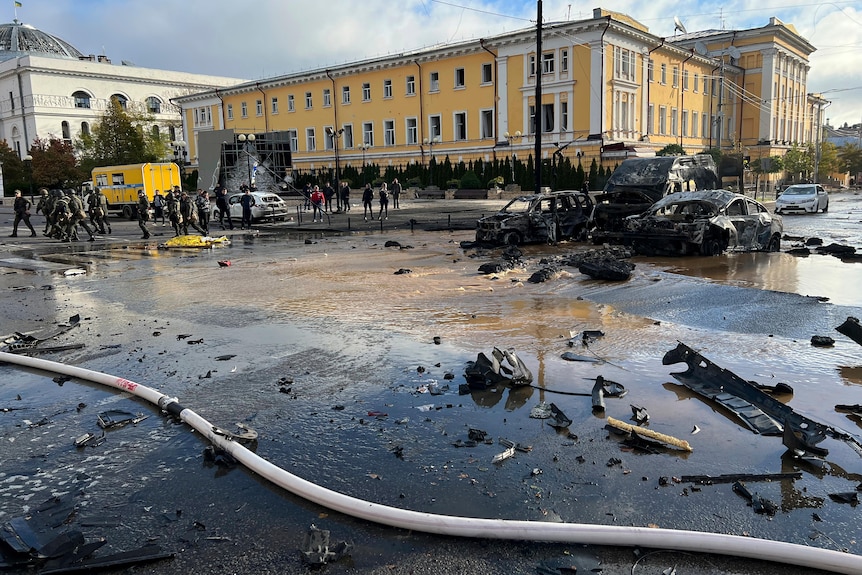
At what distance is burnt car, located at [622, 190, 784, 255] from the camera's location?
612 inches

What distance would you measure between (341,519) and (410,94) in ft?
187

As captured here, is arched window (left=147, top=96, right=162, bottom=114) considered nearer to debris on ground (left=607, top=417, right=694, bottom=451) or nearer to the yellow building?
the yellow building

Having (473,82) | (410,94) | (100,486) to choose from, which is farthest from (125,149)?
(100,486)

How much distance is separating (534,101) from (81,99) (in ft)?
201

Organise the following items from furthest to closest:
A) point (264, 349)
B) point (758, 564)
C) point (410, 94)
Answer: point (410, 94) < point (264, 349) < point (758, 564)

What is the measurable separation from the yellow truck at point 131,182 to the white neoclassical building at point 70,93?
136 feet

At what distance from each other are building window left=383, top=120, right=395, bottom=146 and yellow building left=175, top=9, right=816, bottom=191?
0.13 metres

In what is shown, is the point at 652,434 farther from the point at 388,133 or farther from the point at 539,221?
the point at 388,133

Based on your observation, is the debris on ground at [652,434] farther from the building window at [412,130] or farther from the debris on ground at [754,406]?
the building window at [412,130]

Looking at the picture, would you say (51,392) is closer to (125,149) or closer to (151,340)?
(151,340)

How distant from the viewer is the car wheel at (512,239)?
62.3ft

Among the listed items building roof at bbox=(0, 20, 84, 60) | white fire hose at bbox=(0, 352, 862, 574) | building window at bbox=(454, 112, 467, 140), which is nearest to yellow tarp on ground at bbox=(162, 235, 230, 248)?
white fire hose at bbox=(0, 352, 862, 574)

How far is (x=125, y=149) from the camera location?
6394cm

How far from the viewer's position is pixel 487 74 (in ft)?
173
